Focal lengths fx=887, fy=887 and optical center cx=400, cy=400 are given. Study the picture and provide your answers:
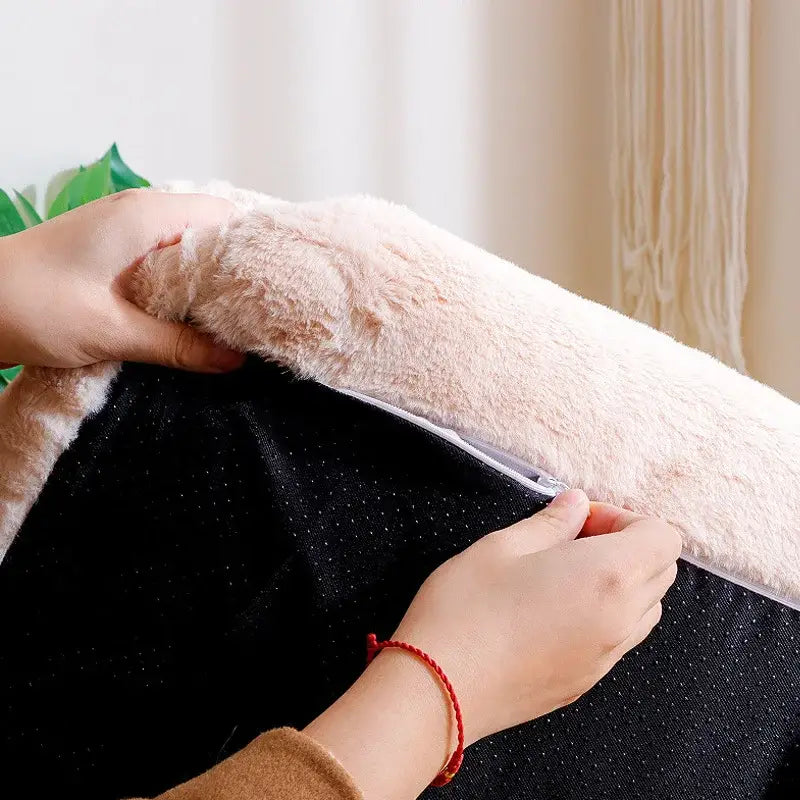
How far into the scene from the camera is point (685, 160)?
172 cm

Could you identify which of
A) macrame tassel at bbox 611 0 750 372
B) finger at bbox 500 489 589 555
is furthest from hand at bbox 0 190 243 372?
macrame tassel at bbox 611 0 750 372

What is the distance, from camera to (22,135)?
1.38 meters

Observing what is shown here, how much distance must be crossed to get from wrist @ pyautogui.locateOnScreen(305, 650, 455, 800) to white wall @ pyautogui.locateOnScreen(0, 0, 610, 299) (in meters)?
1.19

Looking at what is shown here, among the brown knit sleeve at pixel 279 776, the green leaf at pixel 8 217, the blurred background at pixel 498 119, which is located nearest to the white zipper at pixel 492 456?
the brown knit sleeve at pixel 279 776

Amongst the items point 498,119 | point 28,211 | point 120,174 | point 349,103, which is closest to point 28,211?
point 28,211

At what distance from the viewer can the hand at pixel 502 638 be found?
0.45 metres

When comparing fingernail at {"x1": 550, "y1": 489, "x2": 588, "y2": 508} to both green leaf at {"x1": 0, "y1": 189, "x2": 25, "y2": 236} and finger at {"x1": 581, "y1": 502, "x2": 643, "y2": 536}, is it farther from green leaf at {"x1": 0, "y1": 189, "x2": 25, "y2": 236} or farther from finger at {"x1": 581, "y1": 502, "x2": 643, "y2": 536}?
green leaf at {"x1": 0, "y1": 189, "x2": 25, "y2": 236}

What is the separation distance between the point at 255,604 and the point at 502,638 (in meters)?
0.16

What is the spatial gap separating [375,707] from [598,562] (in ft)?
0.50

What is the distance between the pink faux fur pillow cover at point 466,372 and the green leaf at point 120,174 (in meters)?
0.87

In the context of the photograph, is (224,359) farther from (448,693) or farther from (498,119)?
(498,119)

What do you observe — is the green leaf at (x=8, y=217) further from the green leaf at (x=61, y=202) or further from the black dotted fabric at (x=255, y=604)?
the black dotted fabric at (x=255, y=604)

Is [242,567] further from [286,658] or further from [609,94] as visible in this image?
[609,94]

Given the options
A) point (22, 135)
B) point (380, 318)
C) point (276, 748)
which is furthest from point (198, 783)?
point (22, 135)
